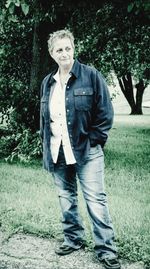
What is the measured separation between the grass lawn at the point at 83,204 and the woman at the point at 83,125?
46 centimetres

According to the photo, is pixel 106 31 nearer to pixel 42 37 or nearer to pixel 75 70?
pixel 42 37

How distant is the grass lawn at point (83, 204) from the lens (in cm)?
497

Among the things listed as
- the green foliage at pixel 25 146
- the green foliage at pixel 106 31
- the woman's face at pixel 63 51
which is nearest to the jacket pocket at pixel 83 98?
the woman's face at pixel 63 51

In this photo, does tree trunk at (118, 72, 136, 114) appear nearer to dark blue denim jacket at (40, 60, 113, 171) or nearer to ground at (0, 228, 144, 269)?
ground at (0, 228, 144, 269)

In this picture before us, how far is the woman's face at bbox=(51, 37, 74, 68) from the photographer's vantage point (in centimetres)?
413

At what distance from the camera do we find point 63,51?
4133mm

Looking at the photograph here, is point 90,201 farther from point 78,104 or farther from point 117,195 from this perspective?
point 117,195

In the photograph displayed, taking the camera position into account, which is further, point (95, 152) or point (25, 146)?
point (25, 146)

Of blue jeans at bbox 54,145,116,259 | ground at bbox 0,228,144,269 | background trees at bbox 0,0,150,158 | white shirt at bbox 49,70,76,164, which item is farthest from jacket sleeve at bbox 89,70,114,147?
background trees at bbox 0,0,150,158

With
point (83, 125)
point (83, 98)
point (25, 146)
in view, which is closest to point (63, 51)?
point (83, 98)

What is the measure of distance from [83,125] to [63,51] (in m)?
0.72

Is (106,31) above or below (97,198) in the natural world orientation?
above

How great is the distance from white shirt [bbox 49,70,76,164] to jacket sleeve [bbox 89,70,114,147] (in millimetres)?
255

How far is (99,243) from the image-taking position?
4203 millimetres
